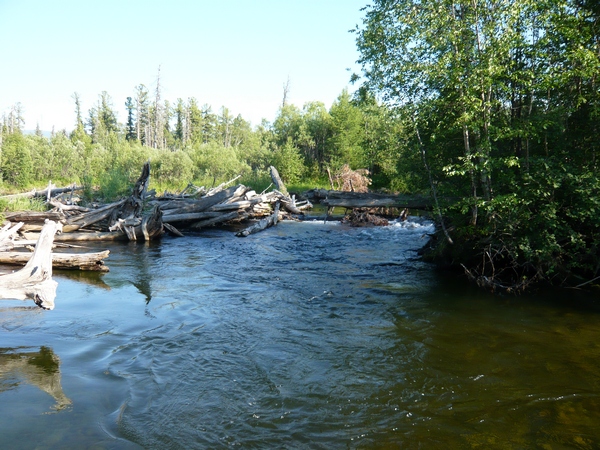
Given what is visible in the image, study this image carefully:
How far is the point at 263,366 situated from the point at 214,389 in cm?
81

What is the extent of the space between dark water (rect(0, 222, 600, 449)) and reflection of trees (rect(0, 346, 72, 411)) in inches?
0.8

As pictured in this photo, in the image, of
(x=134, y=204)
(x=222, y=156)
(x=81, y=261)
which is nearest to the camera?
(x=81, y=261)

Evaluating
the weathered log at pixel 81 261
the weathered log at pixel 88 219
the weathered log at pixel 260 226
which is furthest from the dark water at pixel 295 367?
the weathered log at pixel 260 226

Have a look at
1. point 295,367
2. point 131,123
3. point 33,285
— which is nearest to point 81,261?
point 33,285

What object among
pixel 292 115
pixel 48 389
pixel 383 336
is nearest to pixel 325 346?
pixel 383 336

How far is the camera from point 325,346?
6.41 meters

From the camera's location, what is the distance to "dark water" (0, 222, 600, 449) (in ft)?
13.9

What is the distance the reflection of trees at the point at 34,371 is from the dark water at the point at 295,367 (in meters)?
0.02

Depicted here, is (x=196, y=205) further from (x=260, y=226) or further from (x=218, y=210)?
(x=260, y=226)

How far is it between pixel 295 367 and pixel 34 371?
9.75 ft

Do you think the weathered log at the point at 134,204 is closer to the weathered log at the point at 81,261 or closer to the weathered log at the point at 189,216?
the weathered log at the point at 189,216

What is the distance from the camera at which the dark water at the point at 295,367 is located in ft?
13.9

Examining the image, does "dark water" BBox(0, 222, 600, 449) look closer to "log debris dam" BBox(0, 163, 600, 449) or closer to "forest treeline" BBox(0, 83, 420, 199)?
"log debris dam" BBox(0, 163, 600, 449)

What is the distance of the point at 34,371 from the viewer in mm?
5156
